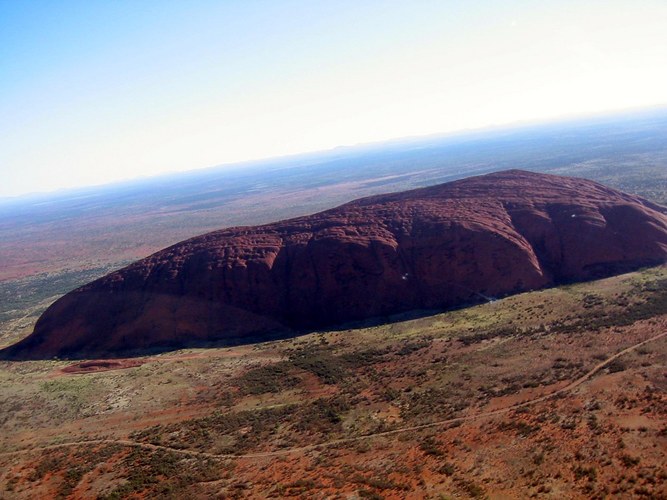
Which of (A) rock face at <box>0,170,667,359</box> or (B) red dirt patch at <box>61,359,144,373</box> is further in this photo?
(A) rock face at <box>0,170,667,359</box>

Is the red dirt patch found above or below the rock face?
below

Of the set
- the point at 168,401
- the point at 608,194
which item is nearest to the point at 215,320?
the point at 168,401

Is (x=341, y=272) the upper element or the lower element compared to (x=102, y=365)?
upper

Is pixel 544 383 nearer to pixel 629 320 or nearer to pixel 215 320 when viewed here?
pixel 629 320

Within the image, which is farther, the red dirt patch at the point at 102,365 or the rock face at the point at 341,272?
the rock face at the point at 341,272

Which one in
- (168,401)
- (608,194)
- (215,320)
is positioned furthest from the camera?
(608,194)

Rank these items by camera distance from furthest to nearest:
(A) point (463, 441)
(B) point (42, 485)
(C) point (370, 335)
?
(C) point (370, 335) → (B) point (42, 485) → (A) point (463, 441)

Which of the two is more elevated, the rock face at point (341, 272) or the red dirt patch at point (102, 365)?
the rock face at point (341, 272)

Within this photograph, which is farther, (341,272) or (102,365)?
(341,272)
